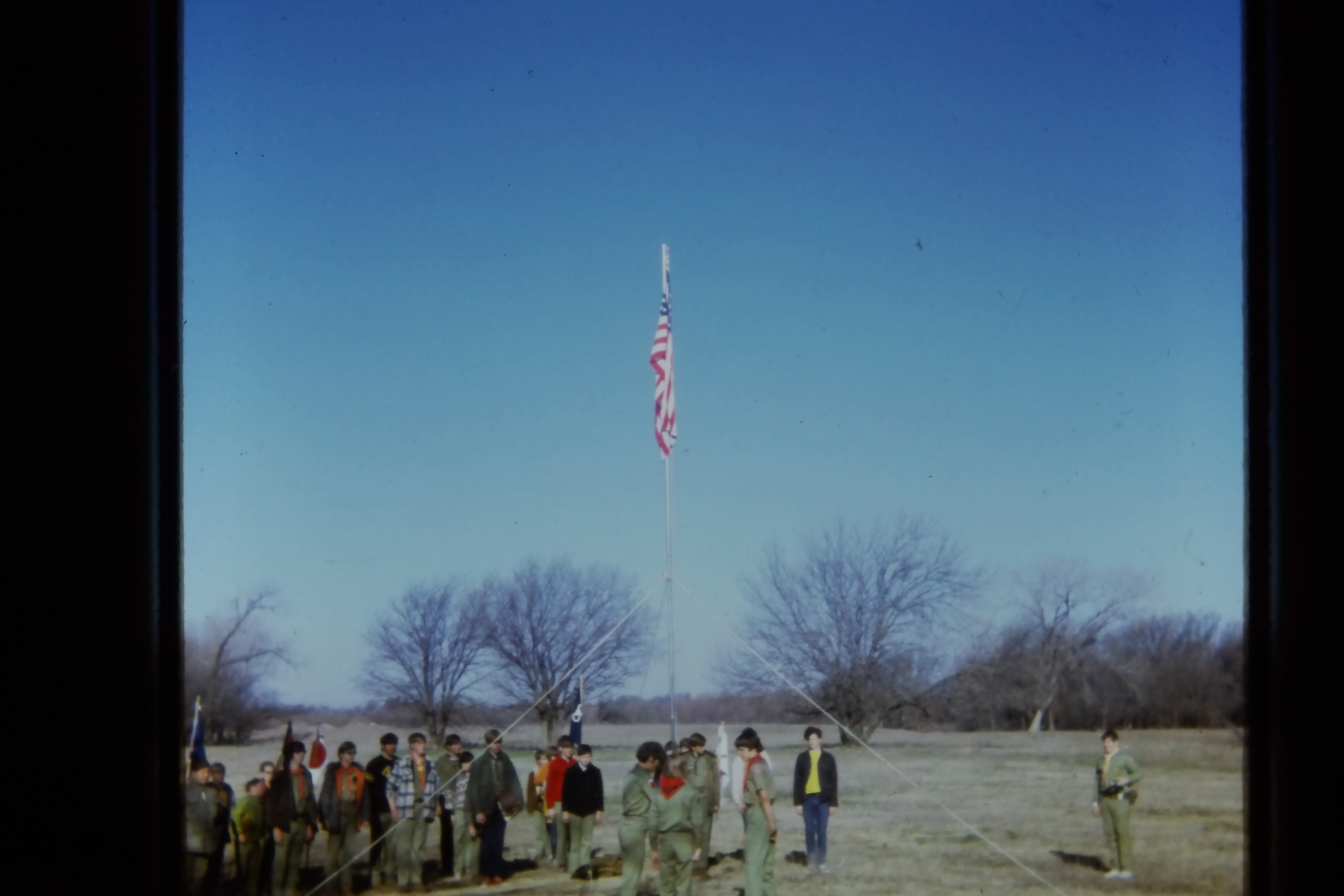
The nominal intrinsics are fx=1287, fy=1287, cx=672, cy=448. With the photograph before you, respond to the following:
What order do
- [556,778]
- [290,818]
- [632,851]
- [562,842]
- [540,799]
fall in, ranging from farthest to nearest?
1. [540,799]
2. [562,842]
3. [556,778]
4. [290,818]
5. [632,851]

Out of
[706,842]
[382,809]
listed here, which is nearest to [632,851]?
[706,842]

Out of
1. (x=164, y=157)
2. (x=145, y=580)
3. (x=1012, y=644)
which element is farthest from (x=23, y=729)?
(x=1012, y=644)

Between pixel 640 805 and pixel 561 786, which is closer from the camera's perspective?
pixel 640 805

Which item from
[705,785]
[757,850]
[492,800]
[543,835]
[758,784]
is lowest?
[543,835]

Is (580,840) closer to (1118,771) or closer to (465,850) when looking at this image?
(465,850)

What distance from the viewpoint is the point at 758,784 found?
28.0 feet

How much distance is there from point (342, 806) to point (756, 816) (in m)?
3.00

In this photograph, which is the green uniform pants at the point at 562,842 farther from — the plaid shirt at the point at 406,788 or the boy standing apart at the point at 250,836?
the boy standing apart at the point at 250,836

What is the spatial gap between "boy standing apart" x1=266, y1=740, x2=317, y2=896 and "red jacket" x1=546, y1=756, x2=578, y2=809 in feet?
5.74

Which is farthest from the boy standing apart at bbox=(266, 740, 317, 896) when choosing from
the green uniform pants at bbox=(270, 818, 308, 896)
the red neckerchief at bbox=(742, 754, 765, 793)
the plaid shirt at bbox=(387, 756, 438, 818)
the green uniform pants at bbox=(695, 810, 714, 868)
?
the red neckerchief at bbox=(742, 754, 765, 793)

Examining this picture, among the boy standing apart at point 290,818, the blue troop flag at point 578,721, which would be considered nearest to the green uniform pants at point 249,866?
the boy standing apart at point 290,818

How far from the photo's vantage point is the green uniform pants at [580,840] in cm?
975

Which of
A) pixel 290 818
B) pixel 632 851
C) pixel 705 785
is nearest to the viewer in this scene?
pixel 632 851

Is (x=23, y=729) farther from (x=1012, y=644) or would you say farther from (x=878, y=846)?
(x=1012, y=644)
